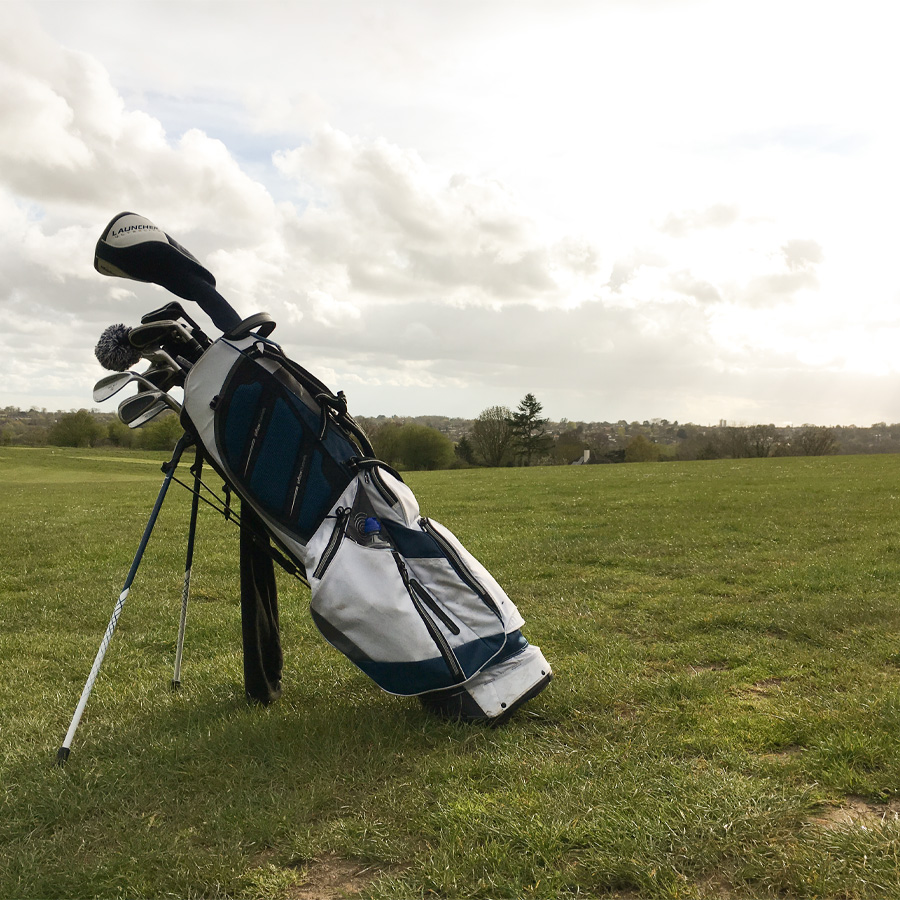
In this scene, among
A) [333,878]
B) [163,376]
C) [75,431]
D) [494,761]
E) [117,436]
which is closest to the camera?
[333,878]

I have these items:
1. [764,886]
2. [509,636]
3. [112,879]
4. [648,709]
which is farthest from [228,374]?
[764,886]

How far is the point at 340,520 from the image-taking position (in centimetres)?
379

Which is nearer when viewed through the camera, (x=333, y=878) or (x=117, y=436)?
(x=333, y=878)

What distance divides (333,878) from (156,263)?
314 cm

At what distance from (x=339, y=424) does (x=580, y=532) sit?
319 inches

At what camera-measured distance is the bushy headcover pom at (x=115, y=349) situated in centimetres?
396

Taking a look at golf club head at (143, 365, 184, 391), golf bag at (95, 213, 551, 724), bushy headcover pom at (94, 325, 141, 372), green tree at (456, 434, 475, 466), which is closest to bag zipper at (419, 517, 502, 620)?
golf bag at (95, 213, 551, 724)

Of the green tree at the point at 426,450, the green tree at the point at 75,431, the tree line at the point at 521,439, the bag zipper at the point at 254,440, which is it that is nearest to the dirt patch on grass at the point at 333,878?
the bag zipper at the point at 254,440

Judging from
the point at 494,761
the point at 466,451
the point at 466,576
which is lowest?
the point at 494,761

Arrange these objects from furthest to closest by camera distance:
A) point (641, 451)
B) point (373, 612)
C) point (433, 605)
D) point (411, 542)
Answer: point (641, 451), point (411, 542), point (433, 605), point (373, 612)

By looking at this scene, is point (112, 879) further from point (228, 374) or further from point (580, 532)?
point (580, 532)

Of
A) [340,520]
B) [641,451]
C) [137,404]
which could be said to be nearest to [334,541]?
[340,520]

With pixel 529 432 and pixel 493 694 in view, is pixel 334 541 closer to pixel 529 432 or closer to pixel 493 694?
pixel 493 694

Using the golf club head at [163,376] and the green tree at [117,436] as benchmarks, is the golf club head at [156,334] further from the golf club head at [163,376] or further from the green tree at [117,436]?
the green tree at [117,436]
